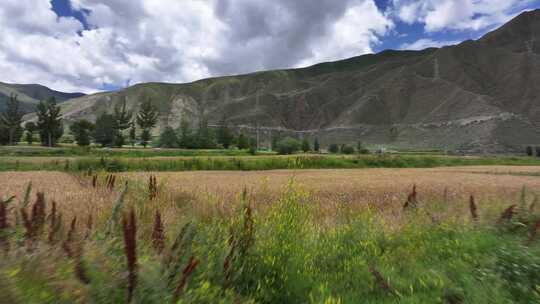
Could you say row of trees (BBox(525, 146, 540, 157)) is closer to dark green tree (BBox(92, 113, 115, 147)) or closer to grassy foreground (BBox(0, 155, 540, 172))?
grassy foreground (BBox(0, 155, 540, 172))

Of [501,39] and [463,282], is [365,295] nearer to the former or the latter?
[463,282]

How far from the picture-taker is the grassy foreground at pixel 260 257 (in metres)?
2.36

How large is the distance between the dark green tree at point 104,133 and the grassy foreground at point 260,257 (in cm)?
9448

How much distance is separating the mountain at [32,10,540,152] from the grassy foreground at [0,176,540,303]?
325ft

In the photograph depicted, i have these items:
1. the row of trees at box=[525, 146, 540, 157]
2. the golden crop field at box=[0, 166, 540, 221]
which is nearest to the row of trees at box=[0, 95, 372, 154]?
the row of trees at box=[525, 146, 540, 157]

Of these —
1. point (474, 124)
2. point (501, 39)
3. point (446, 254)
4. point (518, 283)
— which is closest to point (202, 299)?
point (518, 283)

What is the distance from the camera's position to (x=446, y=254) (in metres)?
5.48

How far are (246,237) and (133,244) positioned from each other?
97.6 inches

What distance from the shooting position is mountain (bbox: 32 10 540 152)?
10150 centimetres

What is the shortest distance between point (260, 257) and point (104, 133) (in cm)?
9954

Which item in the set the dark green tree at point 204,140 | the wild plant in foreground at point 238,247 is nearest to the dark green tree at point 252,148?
the dark green tree at point 204,140

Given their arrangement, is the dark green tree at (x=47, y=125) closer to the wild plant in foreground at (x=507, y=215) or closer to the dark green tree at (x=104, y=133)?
the dark green tree at (x=104, y=133)

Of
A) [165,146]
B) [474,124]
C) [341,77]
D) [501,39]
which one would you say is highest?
[501,39]

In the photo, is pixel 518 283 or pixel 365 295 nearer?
pixel 518 283
